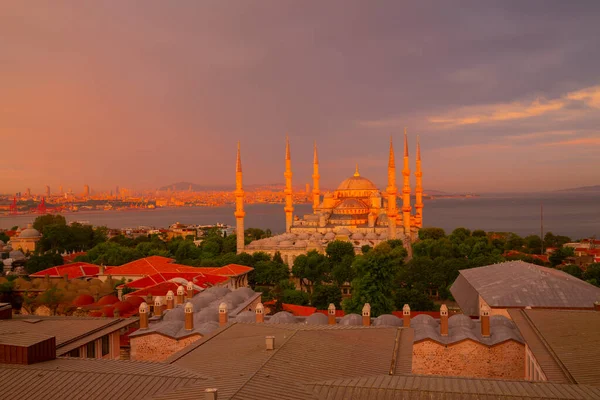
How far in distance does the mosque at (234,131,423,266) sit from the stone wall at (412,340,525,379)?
77.5 feet

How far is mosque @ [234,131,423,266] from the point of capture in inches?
1492

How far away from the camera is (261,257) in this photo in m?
34.5

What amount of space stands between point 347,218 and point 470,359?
37.2m

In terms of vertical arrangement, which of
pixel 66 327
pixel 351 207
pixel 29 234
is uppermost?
pixel 351 207

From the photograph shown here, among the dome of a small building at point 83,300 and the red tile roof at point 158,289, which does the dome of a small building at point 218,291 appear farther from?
the dome of a small building at point 83,300

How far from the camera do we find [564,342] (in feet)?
31.8

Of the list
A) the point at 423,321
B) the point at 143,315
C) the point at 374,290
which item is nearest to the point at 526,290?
the point at 423,321

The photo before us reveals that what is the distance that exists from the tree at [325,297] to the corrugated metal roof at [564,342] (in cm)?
1325

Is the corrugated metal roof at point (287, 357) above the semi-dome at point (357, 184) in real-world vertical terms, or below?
below

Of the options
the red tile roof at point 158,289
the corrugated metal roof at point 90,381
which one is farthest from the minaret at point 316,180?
the corrugated metal roof at point 90,381

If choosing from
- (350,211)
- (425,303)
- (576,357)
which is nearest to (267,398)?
(576,357)

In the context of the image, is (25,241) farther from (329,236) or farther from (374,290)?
(374,290)

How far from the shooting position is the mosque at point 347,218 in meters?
37.9

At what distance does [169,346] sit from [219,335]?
2.53 metres
